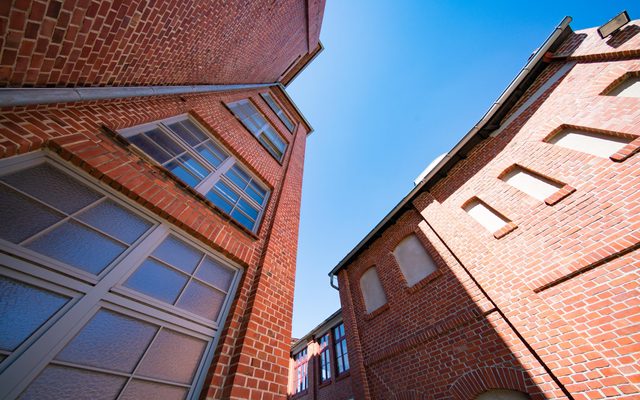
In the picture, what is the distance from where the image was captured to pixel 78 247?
6.07ft

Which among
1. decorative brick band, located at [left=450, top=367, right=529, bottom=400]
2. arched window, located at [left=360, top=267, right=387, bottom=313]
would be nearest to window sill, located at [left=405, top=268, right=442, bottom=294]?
arched window, located at [left=360, top=267, right=387, bottom=313]

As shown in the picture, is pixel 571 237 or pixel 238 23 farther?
pixel 238 23

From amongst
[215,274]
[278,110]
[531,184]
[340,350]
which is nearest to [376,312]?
[340,350]

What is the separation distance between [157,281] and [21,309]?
83 centimetres

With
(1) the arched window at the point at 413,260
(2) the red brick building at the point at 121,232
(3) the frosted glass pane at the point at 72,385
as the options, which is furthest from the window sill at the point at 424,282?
(3) the frosted glass pane at the point at 72,385

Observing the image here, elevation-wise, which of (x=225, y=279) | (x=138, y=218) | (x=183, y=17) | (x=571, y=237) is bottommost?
(x=225, y=279)

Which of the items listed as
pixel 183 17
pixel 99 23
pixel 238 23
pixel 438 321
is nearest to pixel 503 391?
pixel 438 321

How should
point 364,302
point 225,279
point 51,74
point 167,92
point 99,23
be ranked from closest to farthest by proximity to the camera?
point 51,74, point 99,23, point 225,279, point 167,92, point 364,302

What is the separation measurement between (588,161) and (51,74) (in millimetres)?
7806

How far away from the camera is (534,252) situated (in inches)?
172

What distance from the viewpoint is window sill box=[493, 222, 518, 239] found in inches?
191

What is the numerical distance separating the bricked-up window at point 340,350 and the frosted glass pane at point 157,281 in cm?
855

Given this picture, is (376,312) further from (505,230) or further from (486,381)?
(505,230)

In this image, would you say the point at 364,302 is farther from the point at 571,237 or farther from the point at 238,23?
the point at 238,23
